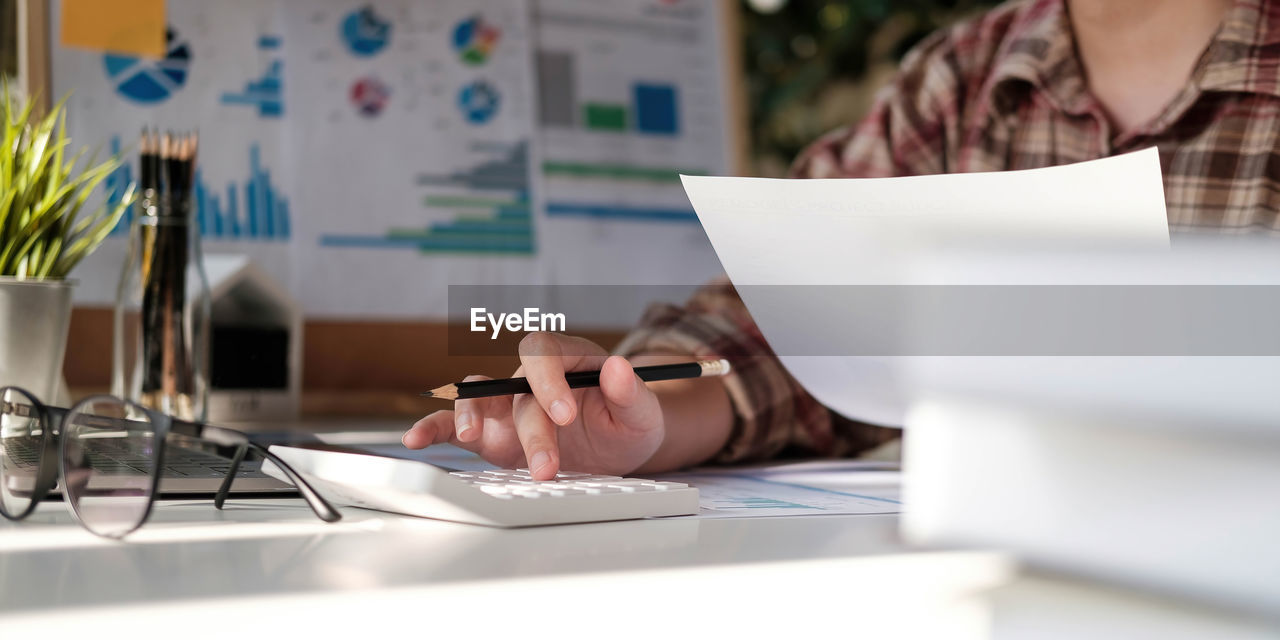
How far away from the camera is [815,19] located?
2.47 m

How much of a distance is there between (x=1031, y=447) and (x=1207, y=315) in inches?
3.0

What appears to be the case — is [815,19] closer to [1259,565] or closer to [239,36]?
[239,36]

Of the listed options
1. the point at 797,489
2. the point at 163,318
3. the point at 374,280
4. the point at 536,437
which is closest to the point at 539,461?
the point at 536,437

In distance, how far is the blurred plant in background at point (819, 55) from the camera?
225 cm

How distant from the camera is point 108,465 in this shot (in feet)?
1.56

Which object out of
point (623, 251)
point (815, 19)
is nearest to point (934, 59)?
point (623, 251)

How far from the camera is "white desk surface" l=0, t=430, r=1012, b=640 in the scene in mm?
321

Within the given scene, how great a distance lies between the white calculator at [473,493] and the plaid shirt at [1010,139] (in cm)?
32

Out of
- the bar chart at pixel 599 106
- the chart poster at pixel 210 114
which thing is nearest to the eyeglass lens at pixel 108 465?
the chart poster at pixel 210 114

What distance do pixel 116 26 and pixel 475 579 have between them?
1.07m

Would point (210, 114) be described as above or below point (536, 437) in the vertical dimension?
above

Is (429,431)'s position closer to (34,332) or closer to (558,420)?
(558,420)

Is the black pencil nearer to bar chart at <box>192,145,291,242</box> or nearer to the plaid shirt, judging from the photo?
the plaid shirt

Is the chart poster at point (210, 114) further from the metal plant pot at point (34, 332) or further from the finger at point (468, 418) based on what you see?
the finger at point (468, 418)
